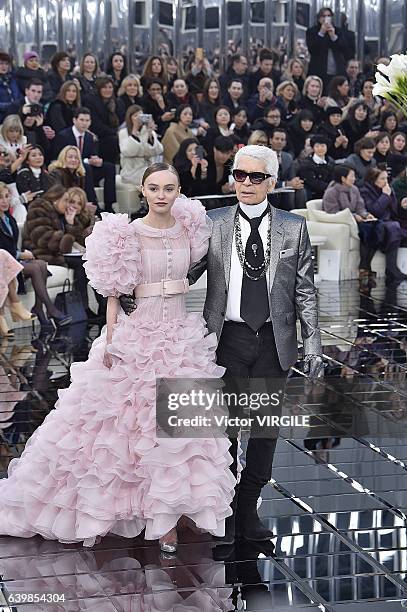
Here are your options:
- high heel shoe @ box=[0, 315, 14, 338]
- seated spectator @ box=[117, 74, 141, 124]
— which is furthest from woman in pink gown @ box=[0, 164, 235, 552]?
seated spectator @ box=[117, 74, 141, 124]

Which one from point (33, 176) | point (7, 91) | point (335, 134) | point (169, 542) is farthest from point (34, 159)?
point (169, 542)

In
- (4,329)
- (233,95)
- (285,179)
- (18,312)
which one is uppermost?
(233,95)

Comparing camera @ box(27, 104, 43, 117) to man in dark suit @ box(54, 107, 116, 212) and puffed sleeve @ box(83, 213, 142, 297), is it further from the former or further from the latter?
puffed sleeve @ box(83, 213, 142, 297)

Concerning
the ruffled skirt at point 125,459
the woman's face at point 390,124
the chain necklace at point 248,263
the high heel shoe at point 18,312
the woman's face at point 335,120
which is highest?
the chain necklace at point 248,263

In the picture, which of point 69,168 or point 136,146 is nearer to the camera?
point 69,168

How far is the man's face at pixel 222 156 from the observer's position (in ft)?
45.1

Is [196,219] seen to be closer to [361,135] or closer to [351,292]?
[351,292]

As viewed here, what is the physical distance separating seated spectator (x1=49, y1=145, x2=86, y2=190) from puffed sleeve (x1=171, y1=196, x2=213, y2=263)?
658cm

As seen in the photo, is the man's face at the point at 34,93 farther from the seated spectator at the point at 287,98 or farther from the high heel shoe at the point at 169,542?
the high heel shoe at the point at 169,542

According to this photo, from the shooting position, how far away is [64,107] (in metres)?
13.6

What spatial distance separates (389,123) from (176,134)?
329cm

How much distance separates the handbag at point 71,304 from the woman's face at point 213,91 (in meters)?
4.78

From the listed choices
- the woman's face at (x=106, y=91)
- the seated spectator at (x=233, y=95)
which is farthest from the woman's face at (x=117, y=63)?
the woman's face at (x=106, y=91)

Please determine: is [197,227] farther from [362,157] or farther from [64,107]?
[362,157]
